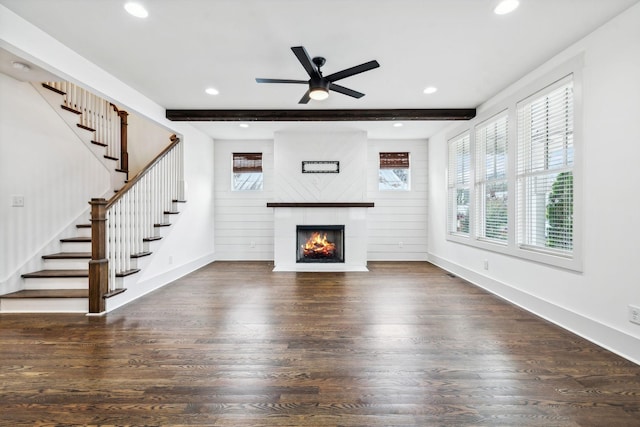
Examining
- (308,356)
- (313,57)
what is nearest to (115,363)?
(308,356)

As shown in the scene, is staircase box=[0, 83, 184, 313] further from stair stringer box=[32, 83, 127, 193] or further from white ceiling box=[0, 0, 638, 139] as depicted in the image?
white ceiling box=[0, 0, 638, 139]

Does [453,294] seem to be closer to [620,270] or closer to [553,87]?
[620,270]

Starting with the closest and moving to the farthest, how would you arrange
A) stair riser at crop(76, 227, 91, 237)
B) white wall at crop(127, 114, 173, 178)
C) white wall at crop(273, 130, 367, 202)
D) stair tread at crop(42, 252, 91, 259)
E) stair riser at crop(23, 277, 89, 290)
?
stair riser at crop(23, 277, 89, 290) → stair tread at crop(42, 252, 91, 259) → stair riser at crop(76, 227, 91, 237) → white wall at crop(127, 114, 173, 178) → white wall at crop(273, 130, 367, 202)

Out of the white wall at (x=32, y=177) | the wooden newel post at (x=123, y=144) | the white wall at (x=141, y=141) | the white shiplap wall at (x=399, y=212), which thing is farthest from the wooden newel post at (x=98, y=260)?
the white shiplap wall at (x=399, y=212)

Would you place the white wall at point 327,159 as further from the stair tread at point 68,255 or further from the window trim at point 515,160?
the stair tread at point 68,255

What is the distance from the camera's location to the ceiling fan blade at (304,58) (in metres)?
2.23

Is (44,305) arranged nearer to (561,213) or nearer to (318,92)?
(318,92)

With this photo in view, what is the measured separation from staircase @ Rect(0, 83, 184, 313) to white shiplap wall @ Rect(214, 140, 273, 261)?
1577 millimetres

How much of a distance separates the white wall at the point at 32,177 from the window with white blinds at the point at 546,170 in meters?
5.92

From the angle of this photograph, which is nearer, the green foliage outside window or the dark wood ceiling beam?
the green foliage outside window

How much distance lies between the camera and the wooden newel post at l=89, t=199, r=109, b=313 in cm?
295

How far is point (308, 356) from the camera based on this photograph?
2109 mm

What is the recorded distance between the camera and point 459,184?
15.6 feet

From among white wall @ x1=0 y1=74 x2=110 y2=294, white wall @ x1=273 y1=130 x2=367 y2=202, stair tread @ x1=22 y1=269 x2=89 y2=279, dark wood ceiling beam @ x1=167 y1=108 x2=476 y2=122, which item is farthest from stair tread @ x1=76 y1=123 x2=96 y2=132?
white wall @ x1=273 y1=130 x2=367 y2=202
